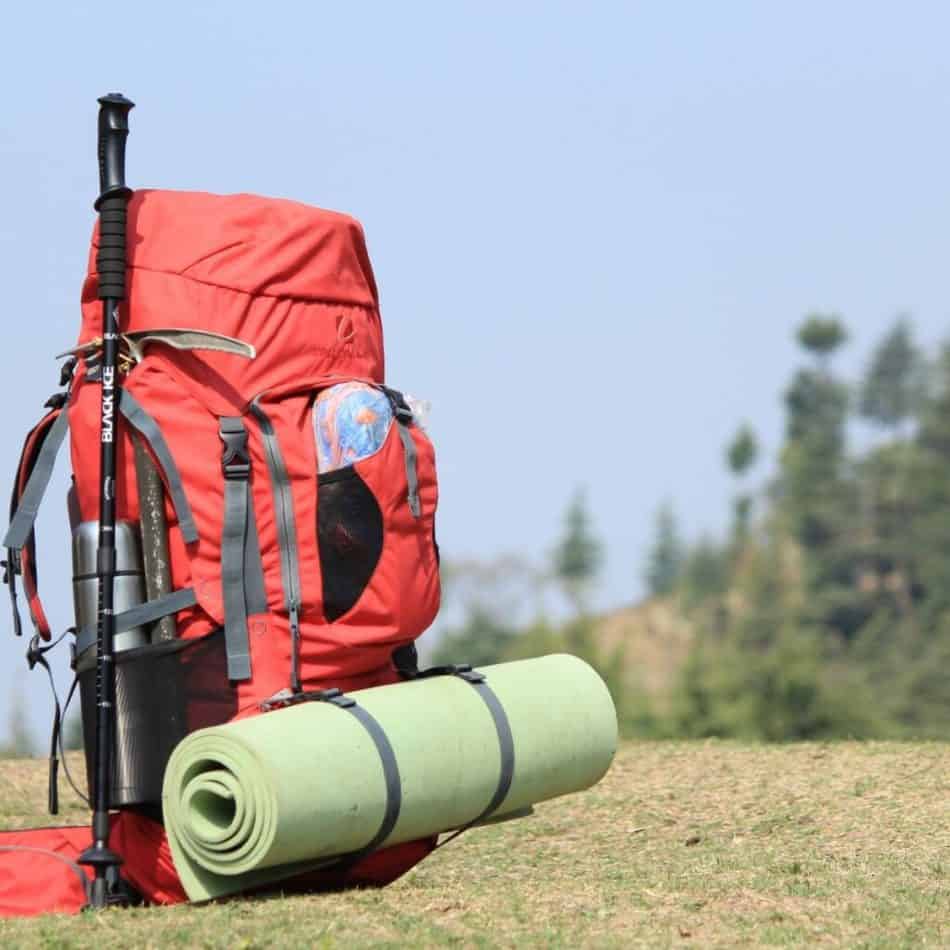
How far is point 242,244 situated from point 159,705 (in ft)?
5.52

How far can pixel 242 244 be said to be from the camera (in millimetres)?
7625

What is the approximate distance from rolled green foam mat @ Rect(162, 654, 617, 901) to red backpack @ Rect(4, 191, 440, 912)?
29 centimetres

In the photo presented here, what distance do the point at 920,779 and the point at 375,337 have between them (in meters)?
4.06

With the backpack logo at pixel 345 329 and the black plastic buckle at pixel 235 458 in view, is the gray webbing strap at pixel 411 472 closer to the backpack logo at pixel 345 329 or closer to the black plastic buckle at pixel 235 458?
the backpack logo at pixel 345 329

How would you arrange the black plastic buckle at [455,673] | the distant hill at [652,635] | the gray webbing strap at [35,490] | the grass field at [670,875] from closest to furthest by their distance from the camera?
the grass field at [670,875], the gray webbing strap at [35,490], the black plastic buckle at [455,673], the distant hill at [652,635]

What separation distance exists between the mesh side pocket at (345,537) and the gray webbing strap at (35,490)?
107 centimetres

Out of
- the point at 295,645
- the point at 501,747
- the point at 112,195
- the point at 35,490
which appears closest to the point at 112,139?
the point at 112,195

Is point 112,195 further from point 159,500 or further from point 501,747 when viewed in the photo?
point 501,747

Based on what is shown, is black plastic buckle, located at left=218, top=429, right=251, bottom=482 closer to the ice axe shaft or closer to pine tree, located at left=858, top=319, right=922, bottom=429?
the ice axe shaft

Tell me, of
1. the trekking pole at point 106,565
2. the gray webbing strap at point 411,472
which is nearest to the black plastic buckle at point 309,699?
the trekking pole at point 106,565

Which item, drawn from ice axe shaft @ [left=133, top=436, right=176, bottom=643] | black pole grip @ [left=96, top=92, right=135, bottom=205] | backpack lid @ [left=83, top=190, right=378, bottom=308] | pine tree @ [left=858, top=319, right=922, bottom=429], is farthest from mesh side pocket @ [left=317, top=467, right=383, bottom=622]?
pine tree @ [left=858, top=319, right=922, bottom=429]

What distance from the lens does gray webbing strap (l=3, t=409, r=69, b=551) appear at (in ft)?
25.0

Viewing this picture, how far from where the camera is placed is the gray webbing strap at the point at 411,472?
7.50 m

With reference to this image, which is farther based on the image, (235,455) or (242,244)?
(242,244)
